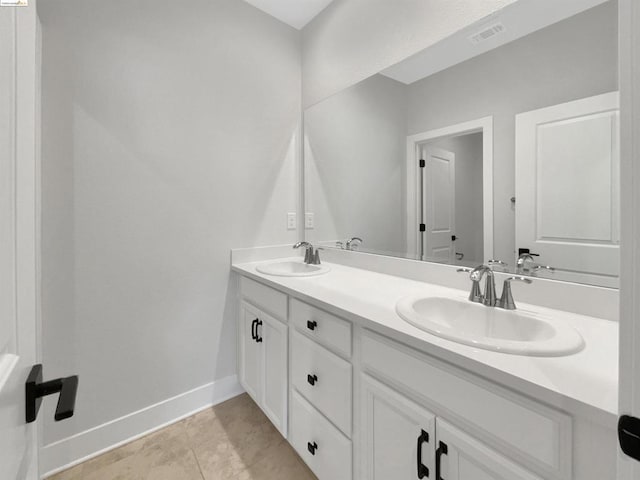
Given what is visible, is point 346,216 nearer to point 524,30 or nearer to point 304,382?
Answer: point 304,382

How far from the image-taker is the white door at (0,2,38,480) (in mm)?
398

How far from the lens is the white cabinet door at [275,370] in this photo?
140cm

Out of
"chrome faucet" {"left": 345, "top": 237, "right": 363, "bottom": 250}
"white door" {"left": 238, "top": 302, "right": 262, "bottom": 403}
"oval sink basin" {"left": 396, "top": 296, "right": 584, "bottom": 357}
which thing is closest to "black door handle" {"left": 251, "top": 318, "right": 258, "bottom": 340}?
"white door" {"left": 238, "top": 302, "right": 262, "bottom": 403}

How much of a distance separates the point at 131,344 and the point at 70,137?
1.07 meters

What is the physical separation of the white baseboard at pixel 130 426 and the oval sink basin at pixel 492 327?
1.45m

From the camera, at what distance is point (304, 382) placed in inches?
49.9

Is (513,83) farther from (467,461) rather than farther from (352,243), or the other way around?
(467,461)

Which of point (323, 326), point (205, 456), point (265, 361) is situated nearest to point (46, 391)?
point (323, 326)

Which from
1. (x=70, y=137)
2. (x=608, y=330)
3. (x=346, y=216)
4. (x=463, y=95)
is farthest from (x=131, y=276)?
(x=608, y=330)

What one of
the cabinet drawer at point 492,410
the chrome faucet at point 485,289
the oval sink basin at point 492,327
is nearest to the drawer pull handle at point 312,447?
the cabinet drawer at point 492,410

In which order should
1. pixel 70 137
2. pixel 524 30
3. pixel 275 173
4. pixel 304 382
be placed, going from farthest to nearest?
pixel 275 173 → pixel 70 137 → pixel 304 382 → pixel 524 30

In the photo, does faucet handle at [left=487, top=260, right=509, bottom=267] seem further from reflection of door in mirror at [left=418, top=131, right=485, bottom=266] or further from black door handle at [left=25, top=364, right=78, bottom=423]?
black door handle at [left=25, top=364, right=78, bottom=423]

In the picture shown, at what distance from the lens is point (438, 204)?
1438 millimetres

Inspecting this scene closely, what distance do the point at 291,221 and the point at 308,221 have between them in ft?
0.41
